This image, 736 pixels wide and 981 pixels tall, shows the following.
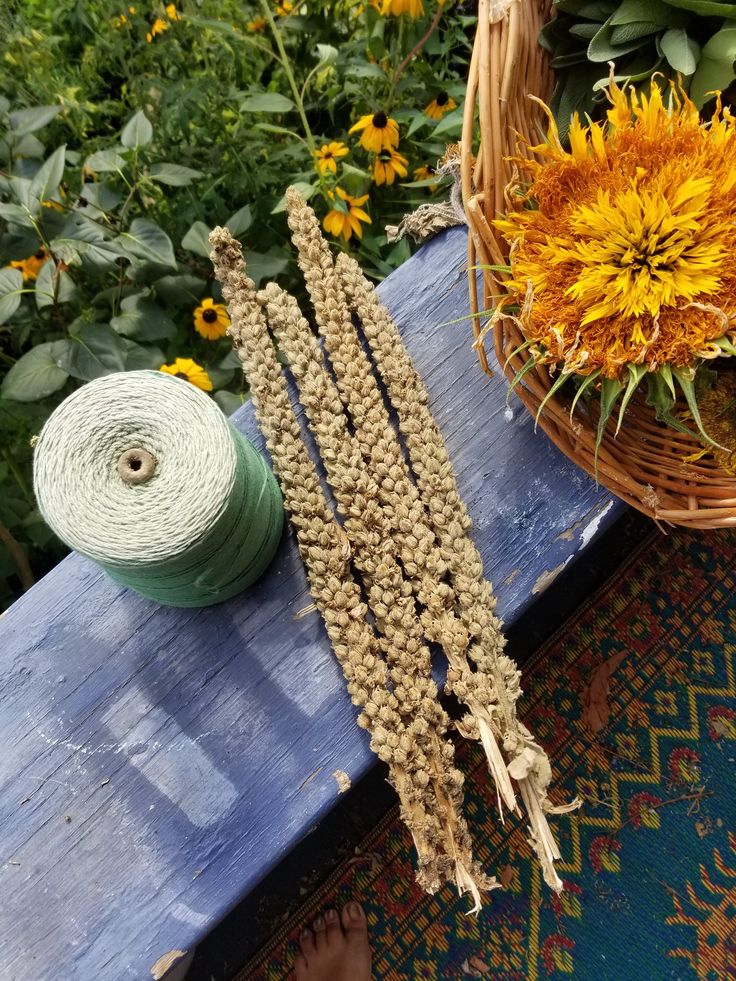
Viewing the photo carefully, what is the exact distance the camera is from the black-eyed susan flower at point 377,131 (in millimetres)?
1166

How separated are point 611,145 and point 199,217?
80cm

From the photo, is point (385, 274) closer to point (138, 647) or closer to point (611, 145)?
point (611, 145)

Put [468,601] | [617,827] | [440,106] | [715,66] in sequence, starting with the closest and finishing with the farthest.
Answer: [715,66]
[468,601]
[440,106]
[617,827]

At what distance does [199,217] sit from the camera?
4.25ft

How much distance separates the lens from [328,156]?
121cm

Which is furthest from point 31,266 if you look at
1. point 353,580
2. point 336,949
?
point 336,949

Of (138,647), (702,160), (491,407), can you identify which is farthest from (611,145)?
(138,647)

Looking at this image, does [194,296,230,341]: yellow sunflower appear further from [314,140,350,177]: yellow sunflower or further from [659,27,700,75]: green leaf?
[659,27,700,75]: green leaf

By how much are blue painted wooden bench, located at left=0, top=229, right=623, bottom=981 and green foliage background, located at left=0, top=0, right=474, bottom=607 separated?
330mm

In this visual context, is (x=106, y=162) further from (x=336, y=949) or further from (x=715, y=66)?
(x=336, y=949)

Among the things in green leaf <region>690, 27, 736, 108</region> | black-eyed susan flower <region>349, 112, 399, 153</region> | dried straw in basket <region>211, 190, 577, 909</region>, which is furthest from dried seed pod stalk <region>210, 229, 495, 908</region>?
green leaf <region>690, 27, 736, 108</region>

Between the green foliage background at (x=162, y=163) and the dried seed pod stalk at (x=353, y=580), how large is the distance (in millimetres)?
228

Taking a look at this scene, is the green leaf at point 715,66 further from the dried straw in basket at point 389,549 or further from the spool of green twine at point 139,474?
the spool of green twine at point 139,474

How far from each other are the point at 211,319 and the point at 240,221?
0.57ft
